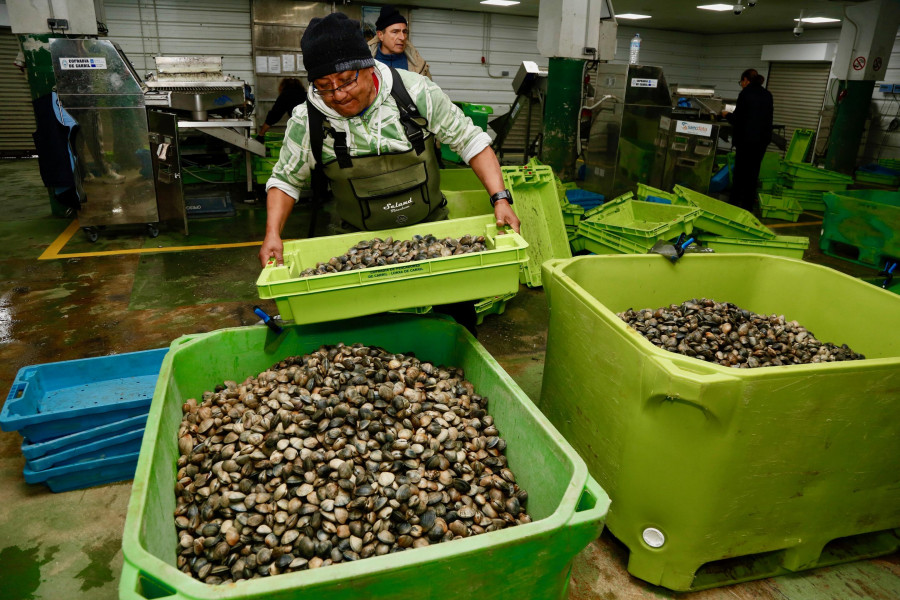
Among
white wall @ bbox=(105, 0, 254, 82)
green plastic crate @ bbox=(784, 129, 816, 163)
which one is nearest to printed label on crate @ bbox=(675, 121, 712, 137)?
green plastic crate @ bbox=(784, 129, 816, 163)

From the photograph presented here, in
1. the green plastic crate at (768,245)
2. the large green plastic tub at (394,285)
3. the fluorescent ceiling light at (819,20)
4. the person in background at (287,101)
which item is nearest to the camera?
the large green plastic tub at (394,285)

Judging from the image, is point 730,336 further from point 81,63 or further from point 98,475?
point 81,63

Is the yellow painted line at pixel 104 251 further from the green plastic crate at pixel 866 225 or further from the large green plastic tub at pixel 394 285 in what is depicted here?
the green plastic crate at pixel 866 225

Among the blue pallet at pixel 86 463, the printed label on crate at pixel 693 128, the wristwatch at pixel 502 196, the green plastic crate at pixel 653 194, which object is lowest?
the blue pallet at pixel 86 463

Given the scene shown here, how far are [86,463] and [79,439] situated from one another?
0.41 feet

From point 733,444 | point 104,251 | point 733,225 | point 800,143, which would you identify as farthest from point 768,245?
point 800,143

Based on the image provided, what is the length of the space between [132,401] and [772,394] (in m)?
2.45

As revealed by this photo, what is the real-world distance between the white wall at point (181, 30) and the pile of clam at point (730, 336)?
10.6 meters

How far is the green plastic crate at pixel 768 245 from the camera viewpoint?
4223 millimetres

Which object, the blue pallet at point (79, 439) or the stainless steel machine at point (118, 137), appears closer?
the blue pallet at point (79, 439)

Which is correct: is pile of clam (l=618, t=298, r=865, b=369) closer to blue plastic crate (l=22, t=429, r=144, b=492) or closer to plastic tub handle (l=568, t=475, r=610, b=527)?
plastic tub handle (l=568, t=475, r=610, b=527)

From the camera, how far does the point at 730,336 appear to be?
244 cm

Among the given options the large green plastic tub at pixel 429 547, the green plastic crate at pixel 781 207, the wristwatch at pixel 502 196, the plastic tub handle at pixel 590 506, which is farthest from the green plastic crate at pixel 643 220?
the green plastic crate at pixel 781 207

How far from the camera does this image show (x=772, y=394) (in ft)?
5.71
